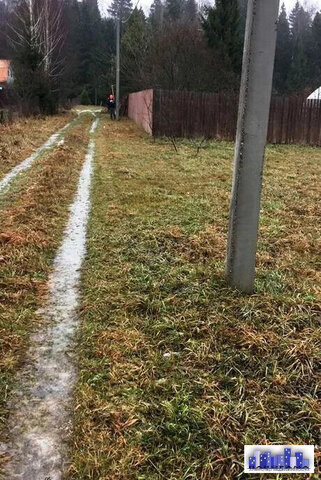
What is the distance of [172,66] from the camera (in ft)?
80.3

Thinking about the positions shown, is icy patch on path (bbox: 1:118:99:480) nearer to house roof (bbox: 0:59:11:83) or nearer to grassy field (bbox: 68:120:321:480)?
grassy field (bbox: 68:120:321:480)

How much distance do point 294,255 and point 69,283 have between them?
90.4 inches

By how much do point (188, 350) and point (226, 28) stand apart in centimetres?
2933

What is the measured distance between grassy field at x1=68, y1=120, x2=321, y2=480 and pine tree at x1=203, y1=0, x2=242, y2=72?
977 inches

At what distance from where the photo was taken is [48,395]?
8.17ft

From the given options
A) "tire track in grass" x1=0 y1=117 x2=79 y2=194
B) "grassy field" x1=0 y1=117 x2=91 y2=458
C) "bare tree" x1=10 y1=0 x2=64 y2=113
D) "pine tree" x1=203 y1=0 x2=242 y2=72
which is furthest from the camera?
"pine tree" x1=203 y1=0 x2=242 y2=72

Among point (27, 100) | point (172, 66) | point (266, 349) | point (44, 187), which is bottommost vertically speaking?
point (266, 349)

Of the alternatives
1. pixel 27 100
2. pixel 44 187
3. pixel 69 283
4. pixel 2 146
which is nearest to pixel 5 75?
pixel 27 100

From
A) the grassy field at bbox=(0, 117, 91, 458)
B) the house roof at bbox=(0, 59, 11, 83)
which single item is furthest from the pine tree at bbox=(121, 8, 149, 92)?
the grassy field at bbox=(0, 117, 91, 458)

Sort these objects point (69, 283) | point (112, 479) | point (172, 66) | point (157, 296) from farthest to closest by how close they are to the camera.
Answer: point (172, 66) → point (69, 283) → point (157, 296) → point (112, 479)

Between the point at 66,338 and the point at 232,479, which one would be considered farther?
the point at 66,338

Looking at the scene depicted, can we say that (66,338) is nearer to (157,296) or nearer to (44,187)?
(157,296)

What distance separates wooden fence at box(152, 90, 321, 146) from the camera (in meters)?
16.7

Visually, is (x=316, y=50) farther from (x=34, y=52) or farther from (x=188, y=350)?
(x=188, y=350)
